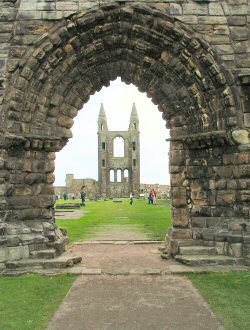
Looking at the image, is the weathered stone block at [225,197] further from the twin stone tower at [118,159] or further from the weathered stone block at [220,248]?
the twin stone tower at [118,159]

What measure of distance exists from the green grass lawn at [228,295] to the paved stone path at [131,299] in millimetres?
128

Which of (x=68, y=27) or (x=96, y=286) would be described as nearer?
(x=96, y=286)

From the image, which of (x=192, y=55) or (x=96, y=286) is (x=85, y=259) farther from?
(x=192, y=55)

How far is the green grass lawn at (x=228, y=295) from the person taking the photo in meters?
4.88

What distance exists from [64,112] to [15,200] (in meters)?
2.33

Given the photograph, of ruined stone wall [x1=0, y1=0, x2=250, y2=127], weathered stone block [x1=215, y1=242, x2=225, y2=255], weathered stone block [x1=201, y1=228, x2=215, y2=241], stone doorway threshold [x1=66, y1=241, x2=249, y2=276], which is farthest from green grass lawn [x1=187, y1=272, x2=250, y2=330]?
ruined stone wall [x1=0, y1=0, x2=250, y2=127]

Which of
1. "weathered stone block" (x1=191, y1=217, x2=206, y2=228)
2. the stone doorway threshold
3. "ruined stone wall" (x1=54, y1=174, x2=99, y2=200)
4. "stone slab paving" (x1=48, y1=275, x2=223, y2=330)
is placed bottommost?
"stone slab paving" (x1=48, y1=275, x2=223, y2=330)

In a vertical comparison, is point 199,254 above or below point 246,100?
below

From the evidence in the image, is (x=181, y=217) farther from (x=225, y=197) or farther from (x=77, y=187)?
(x=77, y=187)

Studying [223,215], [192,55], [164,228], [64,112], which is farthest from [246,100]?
[164,228]

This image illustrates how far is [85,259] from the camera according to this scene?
9.13 meters

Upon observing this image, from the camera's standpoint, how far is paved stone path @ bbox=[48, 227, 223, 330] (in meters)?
4.84

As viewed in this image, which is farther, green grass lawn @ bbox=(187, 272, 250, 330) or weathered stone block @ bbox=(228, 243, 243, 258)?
weathered stone block @ bbox=(228, 243, 243, 258)

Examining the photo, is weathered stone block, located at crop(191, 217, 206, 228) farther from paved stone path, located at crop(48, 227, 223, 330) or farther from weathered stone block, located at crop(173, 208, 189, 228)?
paved stone path, located at crop(48, 227, 223, 330)
